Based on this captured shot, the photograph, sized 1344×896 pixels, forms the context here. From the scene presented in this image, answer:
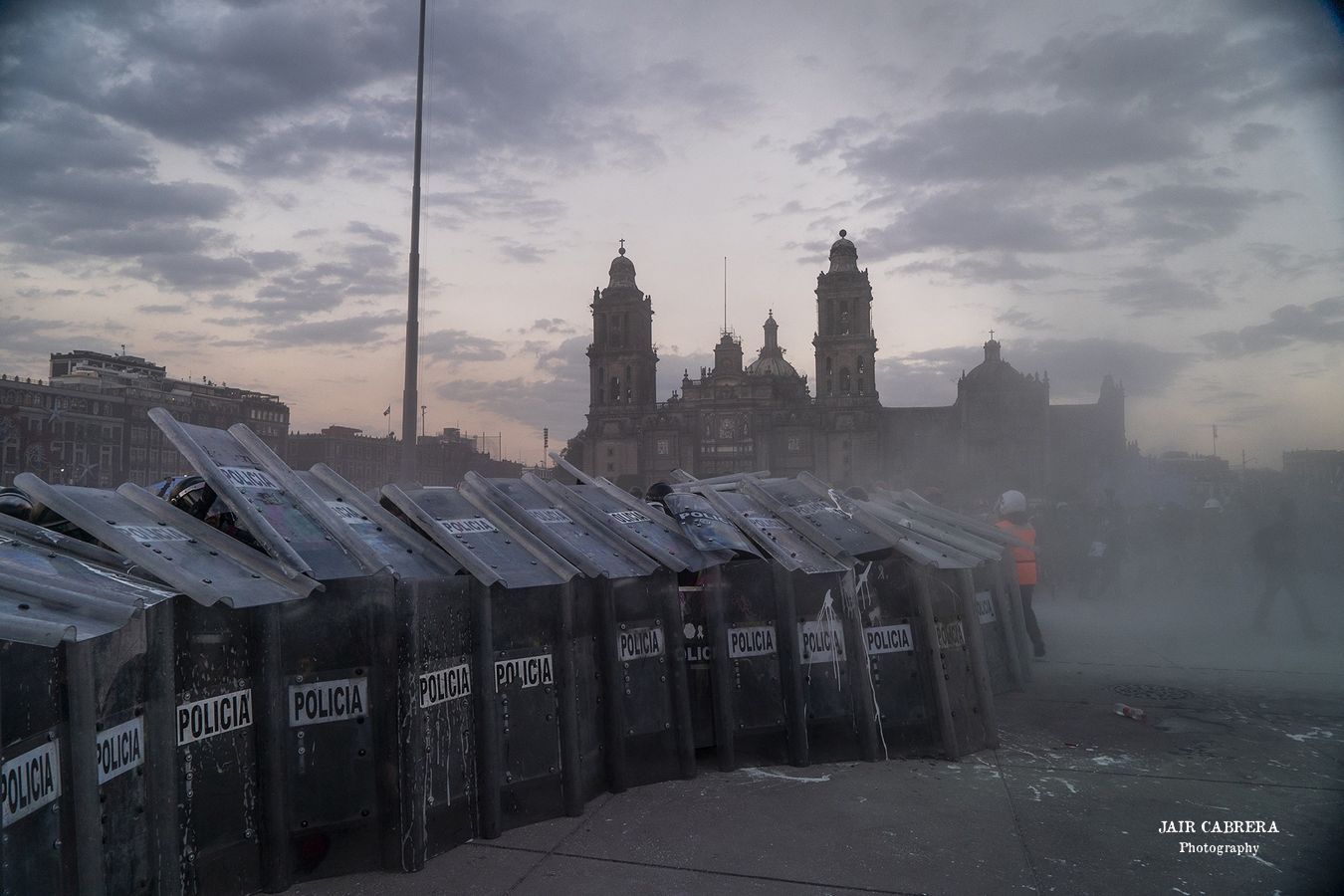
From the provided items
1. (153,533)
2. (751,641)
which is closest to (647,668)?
(751,641)

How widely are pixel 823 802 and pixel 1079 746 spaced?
9.15 feet

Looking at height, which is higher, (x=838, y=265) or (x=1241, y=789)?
(x=838, y=265)

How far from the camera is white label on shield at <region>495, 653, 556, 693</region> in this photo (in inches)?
201

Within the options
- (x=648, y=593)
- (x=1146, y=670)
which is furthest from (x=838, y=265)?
(x=648, y=593)

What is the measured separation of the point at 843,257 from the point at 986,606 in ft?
208

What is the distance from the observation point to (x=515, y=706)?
513 centimetres

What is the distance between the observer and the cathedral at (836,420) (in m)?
67.4

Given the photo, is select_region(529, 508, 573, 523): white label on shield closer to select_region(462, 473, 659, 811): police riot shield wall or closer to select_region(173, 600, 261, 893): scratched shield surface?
select_region(462, 473, 659, 811): police riot shield wall

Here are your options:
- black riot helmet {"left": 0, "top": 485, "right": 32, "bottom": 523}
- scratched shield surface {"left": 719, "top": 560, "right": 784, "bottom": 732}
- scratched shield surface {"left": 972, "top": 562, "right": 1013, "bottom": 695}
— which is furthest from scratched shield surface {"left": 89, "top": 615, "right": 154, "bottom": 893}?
scratched shield surface {"left": 972, "top": 562, "right": 1013, "bottom": 695}

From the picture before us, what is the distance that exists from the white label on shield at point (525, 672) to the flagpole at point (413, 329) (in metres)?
8.00

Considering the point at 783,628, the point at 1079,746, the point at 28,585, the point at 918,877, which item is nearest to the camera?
the point at 28,585

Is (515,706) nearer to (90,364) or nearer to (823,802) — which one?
(823,802)

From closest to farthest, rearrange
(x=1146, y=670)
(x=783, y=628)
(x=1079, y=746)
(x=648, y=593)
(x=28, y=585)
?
(x=28, y=585)
(x=648, y=593)
(x=783, y=628)
(x=1079, y=746)
(x=1146, y=670)

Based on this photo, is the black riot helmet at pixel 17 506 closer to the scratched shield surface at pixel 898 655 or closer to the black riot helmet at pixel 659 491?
the black riot helmet at pixel 659 491
